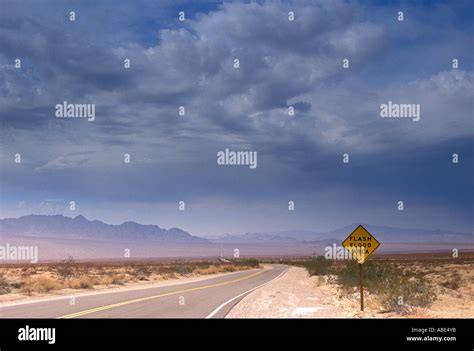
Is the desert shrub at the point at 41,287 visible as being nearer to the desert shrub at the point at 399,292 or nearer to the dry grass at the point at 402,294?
the dry grass at the point at 402,294

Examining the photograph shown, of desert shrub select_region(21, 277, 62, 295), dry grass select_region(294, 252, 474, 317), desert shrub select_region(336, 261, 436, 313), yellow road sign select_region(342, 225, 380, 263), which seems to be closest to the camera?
yellow road sign select_region(342, 225, 380, 263)

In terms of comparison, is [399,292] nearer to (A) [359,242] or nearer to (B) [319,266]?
(A) [359,242]

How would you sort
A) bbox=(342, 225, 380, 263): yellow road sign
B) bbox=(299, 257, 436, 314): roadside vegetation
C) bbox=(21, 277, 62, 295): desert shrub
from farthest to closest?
bbox=(21, 277, 62, 295): desert shrub < bbox=(299, 257, 436, 314): roadside vegetation < bbox=(342, 225, 380, 263): yellow road sign

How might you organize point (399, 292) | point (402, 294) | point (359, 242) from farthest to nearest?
1. point (399, 292)
2. point (402, 294)
3. point (359, 242)

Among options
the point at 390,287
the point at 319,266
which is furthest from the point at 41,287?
the point at 319,266

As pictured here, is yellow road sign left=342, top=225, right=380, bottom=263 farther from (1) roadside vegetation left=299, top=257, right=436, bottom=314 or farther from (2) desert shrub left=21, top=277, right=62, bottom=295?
(2) desert shrub left=21, top=277, right=62, bottom=295

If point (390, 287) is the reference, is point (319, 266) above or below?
below

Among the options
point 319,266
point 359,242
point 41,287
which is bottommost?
point 319,266

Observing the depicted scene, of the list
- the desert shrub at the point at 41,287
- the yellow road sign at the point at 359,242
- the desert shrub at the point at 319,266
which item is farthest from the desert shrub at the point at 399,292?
the desert shrub at the point at 319,266

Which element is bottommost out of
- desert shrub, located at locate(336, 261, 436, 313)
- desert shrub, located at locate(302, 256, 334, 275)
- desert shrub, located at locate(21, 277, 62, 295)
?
desert shrub, located at locate(302, 256, 334, 275)

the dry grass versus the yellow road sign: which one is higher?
the yellow road sign

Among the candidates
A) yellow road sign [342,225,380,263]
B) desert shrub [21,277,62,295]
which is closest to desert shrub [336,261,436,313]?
yellow road sign [342,225,380,263]

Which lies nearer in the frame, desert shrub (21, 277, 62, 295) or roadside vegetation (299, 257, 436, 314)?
roadside vegetation (299, 257, 436, 314)
